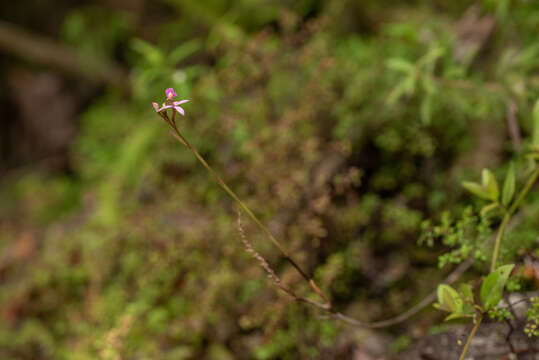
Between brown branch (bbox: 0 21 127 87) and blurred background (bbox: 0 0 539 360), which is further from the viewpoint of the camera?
brown branch (bbox: 0 21 127 87)

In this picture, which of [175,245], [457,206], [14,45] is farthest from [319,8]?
[14,45]

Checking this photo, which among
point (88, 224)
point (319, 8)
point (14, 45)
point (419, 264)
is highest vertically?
point (14, 45)

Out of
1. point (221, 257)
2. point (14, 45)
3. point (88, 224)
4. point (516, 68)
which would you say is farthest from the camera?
point (14, 45)

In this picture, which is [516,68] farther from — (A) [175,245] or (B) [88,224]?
(B) [88,224]

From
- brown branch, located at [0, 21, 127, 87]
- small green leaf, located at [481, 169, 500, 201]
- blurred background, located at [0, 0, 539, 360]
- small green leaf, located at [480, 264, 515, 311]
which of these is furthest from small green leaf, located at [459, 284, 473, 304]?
brown branch, located at [0, 21, 127, 87]

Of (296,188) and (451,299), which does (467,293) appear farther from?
(296,188)

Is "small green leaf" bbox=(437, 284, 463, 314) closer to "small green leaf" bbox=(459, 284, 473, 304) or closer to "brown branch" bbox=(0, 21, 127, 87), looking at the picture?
"small green leaf" bbox=(459, 284, 473, 304)

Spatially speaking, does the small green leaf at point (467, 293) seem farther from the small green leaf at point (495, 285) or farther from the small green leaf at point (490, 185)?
the small green leaf at point (490, 185)
